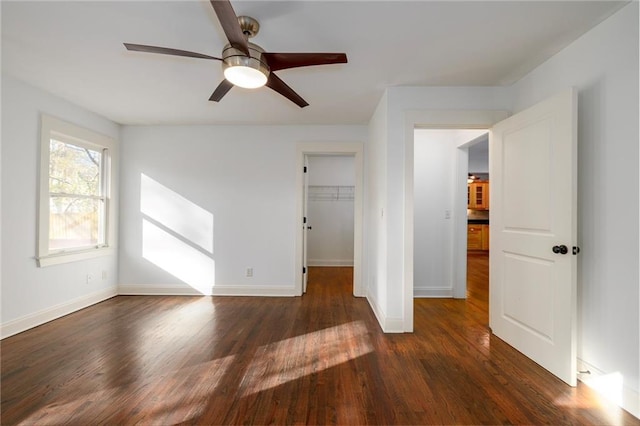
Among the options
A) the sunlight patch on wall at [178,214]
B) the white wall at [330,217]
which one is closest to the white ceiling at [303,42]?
the sunlight patch on wall at [178,214]

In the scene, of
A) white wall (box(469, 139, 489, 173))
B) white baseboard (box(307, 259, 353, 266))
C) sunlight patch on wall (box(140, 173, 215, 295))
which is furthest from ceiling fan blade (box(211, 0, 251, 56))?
white wall (box(469, 139, 489, 173))

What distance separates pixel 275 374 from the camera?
2076 millimetres

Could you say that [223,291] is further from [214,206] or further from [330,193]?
[330,193]

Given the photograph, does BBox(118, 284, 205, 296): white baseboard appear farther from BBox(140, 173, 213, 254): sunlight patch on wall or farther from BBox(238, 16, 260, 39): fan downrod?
BBox(238, 16, 260, 39): fan downrod

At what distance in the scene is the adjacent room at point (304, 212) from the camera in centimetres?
180

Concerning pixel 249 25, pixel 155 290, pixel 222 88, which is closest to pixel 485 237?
pixel 155 290

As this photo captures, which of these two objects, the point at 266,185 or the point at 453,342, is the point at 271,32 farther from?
the point at 453,342

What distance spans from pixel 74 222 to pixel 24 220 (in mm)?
662

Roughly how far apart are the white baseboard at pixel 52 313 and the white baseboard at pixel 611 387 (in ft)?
15.5

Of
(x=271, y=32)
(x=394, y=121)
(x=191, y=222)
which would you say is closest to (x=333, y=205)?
(x=191, y=222)

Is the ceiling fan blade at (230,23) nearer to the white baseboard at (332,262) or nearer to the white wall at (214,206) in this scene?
the white wall at (214,206)

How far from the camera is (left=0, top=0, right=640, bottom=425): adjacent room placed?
1798mm

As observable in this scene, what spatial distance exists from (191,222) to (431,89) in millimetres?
3476

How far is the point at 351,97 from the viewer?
3.17 metres
